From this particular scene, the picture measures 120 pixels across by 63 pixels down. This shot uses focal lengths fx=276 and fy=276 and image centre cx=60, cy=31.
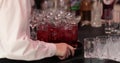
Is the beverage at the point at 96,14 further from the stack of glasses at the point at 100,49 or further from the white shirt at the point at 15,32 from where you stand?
the white shirt at the point at 15,32

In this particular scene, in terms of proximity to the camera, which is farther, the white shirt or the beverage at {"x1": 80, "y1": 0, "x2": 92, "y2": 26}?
the beverage at {"x1": 80, "y1": 0, "x2": 92, "y2": 26}

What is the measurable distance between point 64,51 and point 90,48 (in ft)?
0.39

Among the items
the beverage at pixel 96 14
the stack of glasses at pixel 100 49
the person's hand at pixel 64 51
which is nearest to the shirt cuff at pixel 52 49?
the person's hand at pixel 64 51

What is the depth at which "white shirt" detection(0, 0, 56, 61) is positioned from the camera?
87 cm

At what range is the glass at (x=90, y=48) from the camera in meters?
1.08

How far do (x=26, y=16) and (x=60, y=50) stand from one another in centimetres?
20

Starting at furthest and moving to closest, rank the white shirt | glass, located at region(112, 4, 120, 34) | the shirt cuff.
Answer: glass, located at region(112, 4, 120, 34) < the shirt cuff < the white shirt

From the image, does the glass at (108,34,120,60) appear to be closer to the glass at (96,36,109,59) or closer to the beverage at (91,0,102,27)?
the glass at (96,36,109,59)

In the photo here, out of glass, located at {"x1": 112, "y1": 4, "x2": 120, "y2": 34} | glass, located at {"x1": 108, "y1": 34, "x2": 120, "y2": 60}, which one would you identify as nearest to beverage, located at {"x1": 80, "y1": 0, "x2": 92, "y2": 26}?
glass, located at {"x1": 112, "y1": 4, "x2": 120, "y2": 34}

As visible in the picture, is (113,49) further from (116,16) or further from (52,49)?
(116,16)

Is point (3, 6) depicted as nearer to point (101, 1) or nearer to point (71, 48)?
point (71, 48)

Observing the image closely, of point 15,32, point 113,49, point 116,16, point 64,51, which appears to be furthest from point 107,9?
point 15,32

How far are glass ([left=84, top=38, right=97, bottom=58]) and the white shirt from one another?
0.23 m

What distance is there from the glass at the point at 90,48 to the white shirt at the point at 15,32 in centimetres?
23
